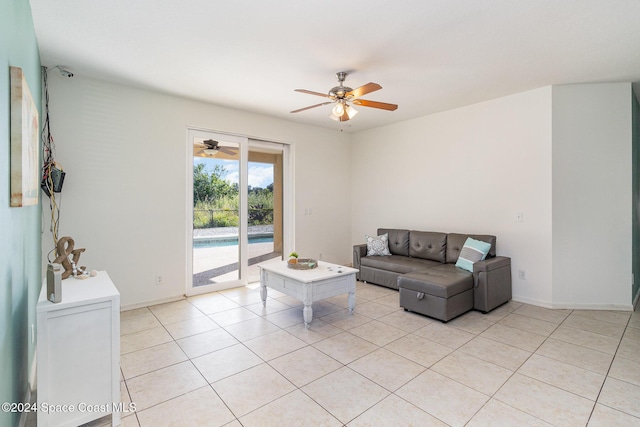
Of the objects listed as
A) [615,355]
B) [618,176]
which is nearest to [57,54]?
[615,355]

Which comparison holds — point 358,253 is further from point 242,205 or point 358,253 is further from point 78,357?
point 78,357

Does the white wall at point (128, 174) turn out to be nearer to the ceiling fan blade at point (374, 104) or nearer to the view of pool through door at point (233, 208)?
the view of pool through door at point (233, 208)

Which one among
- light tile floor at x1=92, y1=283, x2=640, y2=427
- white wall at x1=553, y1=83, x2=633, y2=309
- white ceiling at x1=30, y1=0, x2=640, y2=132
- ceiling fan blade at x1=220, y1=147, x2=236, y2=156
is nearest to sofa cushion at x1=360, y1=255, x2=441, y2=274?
light tile floor at x1=92, y1=283, x2=640, y2=427

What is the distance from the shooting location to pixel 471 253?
3984 mm

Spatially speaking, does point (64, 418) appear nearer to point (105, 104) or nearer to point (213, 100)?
point (105, 104)

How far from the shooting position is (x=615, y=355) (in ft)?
8.84

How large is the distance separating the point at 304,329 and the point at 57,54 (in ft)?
12.1

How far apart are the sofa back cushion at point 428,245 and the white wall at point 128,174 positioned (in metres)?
3.22

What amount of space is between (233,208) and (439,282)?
316cm

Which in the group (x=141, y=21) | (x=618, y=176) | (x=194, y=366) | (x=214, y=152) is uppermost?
(x=141, y=21)

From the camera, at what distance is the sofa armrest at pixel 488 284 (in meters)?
3.66

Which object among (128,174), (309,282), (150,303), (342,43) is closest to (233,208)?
(128,174)

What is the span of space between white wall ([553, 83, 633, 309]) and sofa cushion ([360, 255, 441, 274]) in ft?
5.27

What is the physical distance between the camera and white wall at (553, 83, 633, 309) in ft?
12.3
